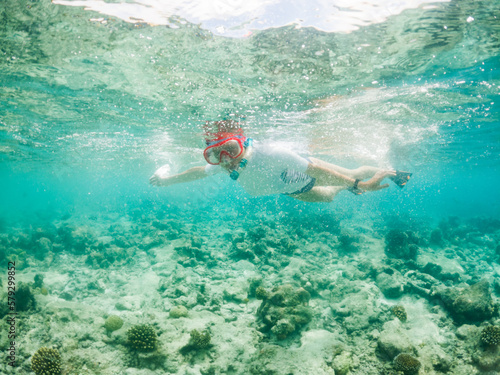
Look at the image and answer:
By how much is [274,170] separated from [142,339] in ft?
15.2

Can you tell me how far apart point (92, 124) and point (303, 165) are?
596 inches

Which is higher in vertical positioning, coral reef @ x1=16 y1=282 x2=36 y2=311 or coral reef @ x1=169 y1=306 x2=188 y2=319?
coral reef @ x1=16 y1=282 x2=36 y2=311

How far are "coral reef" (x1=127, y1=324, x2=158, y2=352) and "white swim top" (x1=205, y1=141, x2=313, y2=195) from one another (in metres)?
3.90

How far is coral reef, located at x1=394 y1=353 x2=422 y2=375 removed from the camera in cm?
439

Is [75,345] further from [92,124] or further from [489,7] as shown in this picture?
[92,124]

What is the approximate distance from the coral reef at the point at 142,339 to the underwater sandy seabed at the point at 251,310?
0.02 metres

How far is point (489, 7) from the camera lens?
5660mm

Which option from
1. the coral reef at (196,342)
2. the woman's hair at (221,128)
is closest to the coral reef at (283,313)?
the coral reef at (196,342)

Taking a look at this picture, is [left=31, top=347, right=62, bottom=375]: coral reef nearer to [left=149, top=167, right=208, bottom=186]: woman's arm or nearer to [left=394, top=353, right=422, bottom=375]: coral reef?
[left=149, top=167, right=208, bottom=186]: woman's arm

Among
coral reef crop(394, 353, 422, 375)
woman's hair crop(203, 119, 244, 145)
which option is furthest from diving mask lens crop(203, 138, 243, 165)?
woman's hair crop(203, 119, 244, 145)

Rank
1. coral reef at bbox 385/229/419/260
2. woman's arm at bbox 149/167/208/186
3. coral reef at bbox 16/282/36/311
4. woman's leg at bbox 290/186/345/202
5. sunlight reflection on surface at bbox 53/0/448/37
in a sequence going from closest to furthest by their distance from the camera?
1. sunlight reflection on surface at bbox 53/0/448/37
2. coral reef at bbox 16/282/36/311
3. woman's leg at bbox 290/186/345/202
4. woman's arm at bbox 149/167/208/186
5. coral reef at bbox 385/229/419/260

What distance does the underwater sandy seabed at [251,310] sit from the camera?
4.87 metres

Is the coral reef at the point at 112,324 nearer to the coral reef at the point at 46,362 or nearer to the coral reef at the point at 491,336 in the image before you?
the coral reef at the point at 46,362

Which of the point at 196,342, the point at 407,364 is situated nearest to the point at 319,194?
the point at 407,364
